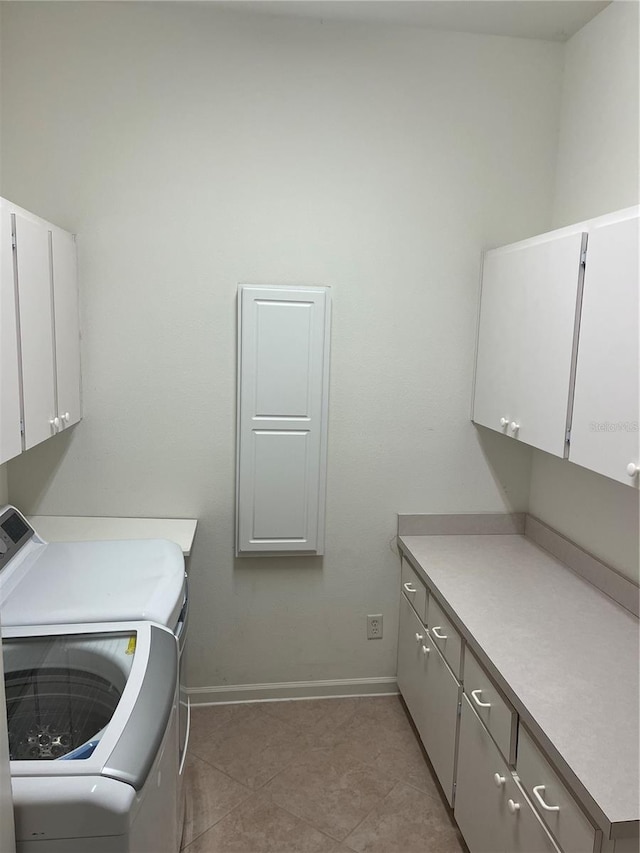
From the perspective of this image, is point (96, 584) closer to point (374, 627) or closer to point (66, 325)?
point (66, 325)

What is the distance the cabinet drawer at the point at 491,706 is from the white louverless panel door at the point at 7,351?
1554mm

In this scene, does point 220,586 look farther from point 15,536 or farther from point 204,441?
point 15,536

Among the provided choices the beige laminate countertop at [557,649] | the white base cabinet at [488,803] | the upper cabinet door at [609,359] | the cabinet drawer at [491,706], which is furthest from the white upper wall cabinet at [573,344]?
the white base cabinet at [488,803]

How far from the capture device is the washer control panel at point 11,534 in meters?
2.09

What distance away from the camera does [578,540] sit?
2484 mm

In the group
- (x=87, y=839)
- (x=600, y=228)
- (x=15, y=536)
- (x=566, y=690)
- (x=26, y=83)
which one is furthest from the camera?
(x=26, y=83)

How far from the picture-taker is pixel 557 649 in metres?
1.88

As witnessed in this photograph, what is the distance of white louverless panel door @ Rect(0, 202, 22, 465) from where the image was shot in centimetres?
176

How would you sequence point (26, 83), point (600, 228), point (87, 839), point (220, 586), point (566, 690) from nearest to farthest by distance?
point (87, 839) < point (566, 690) < point (600, 228) < point (26, 83) < point (220, 586)

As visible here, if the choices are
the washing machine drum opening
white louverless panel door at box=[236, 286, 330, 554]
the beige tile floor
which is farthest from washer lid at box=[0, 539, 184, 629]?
the beige tile floor

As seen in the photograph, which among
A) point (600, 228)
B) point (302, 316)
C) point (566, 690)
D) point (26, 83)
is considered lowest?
point (566, 690)

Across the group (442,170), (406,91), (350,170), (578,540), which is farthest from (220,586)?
(406,91)

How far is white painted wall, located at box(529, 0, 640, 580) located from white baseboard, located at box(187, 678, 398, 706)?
114 cm

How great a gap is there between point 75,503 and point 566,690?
2013 mm
